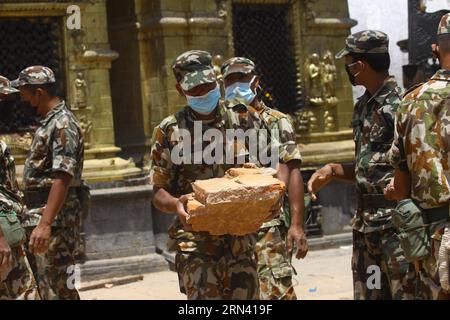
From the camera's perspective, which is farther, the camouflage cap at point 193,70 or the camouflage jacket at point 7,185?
the camouflage jacket at point 7,185

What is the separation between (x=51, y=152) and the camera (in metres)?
6.84

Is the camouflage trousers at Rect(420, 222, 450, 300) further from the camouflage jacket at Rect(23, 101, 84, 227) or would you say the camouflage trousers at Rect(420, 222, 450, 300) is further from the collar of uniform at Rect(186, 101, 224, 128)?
the camouflage jacket at Rect(23, 101, 84, 227)

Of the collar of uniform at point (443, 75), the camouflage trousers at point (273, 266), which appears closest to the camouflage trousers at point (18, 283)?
the camouflage trousers at point (273, 266)

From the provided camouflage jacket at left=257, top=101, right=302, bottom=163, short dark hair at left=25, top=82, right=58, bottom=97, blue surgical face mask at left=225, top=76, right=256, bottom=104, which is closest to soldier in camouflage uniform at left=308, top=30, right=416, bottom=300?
camouflage jacket at left=257, top=101, right=302, bottom=163

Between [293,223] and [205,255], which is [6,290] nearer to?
[205,255]

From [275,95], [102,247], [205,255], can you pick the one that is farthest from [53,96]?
[275,95]

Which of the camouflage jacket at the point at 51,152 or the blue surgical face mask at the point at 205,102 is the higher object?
the blue surgical face mask at the point at 205,102

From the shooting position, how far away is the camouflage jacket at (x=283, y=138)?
254 inches

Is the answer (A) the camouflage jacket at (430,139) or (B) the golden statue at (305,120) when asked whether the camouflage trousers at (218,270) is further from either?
(B) the golden statue at (305,120)

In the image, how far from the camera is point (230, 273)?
5.43 metres

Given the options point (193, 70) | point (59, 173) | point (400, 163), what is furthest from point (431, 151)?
point (59, 173)

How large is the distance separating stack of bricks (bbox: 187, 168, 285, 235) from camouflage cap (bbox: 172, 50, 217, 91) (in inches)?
23.1

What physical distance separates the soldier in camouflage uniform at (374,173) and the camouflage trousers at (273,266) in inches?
25.2

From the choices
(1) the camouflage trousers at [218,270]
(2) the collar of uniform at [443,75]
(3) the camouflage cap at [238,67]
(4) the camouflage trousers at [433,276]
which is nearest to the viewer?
(4) the camouflage trousers at [433,276]
